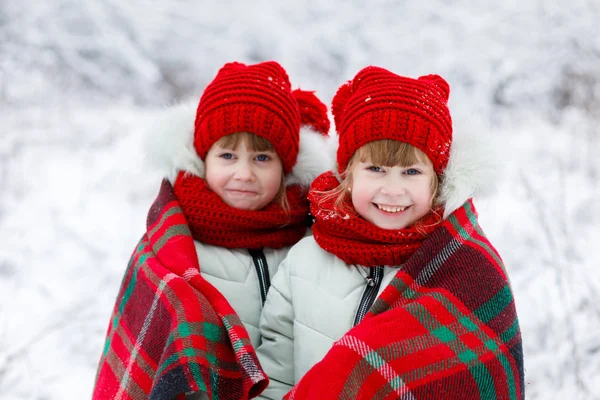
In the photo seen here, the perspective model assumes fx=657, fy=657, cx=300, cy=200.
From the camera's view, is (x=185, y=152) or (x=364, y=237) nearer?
(x=364, y=237)

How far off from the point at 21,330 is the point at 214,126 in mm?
1720

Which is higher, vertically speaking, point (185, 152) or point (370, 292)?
point (185, 152)

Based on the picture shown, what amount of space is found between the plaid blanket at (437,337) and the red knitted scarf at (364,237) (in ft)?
0.15

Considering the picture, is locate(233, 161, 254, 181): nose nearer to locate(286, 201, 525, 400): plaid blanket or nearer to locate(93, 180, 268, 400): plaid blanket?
locate(93, 180, 268, 400): plaid blanket

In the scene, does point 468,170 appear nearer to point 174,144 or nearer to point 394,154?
point 394,154

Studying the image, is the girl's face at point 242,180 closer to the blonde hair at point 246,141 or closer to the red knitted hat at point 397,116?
the blonde hair at point 246,141

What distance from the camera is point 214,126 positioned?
5.94 feet

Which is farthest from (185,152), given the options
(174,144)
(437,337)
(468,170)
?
(437,337)

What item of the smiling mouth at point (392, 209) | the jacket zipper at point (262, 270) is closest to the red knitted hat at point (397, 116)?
the smiling mouth at point (392, 209)

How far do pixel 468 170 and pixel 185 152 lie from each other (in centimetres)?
79

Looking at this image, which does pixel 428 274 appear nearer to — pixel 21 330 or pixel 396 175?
pixel 396 175

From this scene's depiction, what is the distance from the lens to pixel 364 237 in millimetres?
1571

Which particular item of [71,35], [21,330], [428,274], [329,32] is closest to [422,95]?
[428,274]

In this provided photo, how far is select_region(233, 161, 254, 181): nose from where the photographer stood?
5.84 ft
